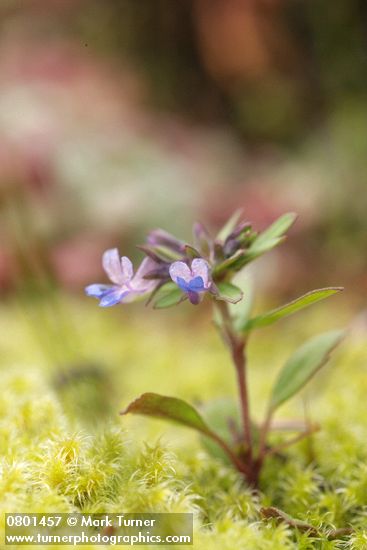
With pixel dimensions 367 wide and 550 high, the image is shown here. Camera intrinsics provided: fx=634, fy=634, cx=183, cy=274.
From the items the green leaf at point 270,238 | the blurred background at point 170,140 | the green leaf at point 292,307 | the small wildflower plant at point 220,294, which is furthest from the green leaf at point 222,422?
the blurred background at point 170,140

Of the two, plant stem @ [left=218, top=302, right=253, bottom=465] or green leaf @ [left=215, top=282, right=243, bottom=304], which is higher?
green leaf @ [left=215, top=282, right=243, bottom=304]

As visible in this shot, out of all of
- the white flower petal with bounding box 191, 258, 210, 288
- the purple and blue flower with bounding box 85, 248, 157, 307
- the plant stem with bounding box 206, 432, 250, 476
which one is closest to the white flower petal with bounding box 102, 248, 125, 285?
the purple and blue flower with bounding box 85, 248, 157, 307

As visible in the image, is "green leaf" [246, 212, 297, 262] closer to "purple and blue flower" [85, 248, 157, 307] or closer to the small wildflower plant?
the small wildflower plant

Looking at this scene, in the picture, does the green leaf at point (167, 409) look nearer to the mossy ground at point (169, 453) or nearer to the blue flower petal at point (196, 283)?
the mossy ground at point (169, 453)

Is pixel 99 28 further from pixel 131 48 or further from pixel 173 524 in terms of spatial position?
pixel 173 524

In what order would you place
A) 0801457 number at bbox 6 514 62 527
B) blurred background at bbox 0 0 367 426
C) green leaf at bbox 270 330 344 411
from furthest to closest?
blurred background at bbox 0 0 367 426 → green leaf at bbox 270 330 344 411 → 0801457 number at bbox 6 514 62 527

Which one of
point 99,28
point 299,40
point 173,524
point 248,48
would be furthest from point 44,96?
point 173,524

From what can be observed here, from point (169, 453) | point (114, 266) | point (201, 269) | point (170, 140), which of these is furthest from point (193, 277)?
point (170, 140)

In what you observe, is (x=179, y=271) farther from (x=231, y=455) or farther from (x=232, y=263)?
(x=231, y=455)
